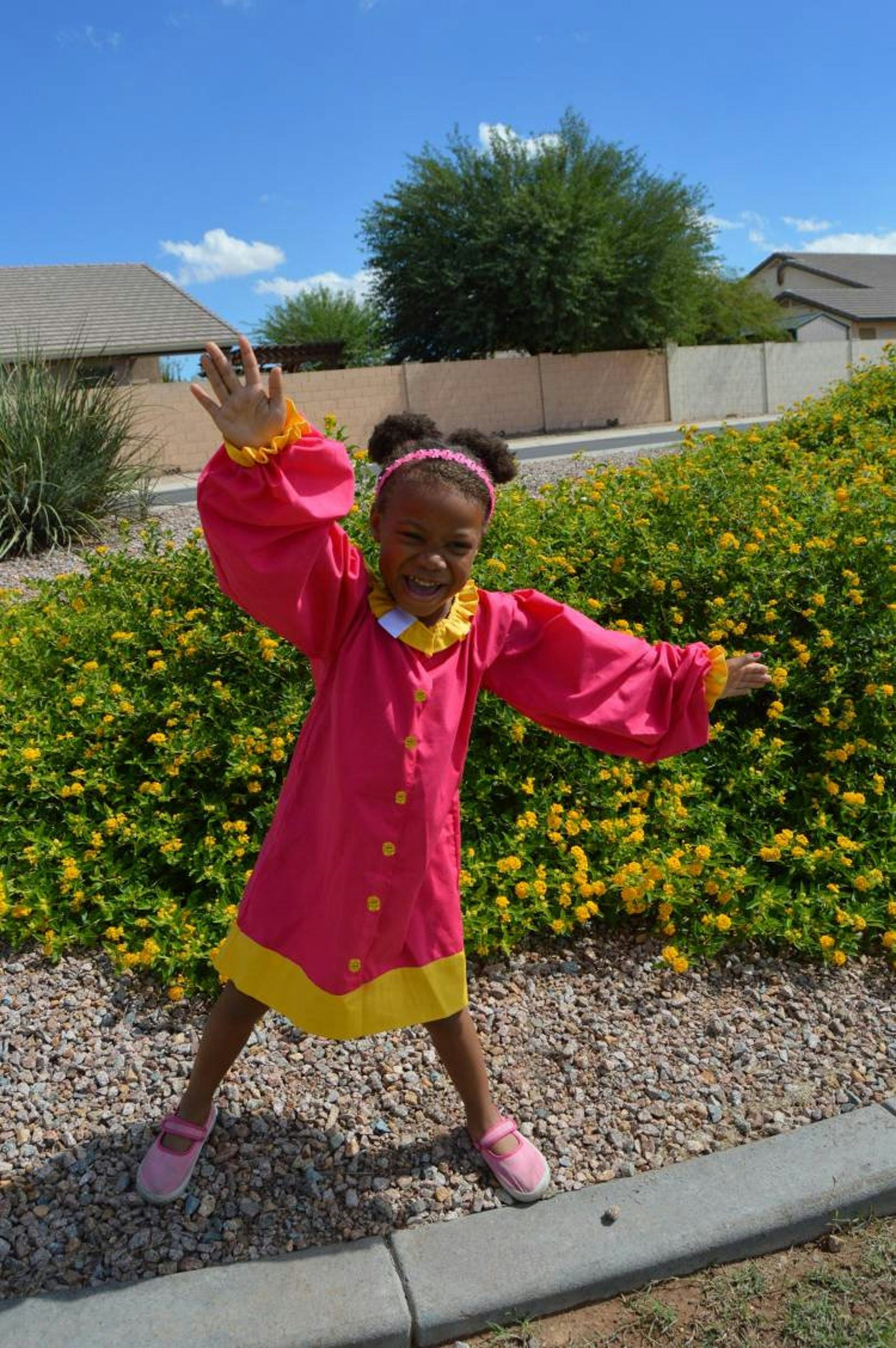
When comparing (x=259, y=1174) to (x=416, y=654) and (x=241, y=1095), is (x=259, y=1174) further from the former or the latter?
(x=416, y=654)

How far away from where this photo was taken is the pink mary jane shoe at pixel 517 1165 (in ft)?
7.43

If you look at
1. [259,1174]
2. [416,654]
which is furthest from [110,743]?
[416,654]

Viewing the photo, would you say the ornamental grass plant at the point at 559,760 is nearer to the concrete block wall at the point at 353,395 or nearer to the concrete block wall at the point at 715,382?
the concrete block wall at the point at 353,395

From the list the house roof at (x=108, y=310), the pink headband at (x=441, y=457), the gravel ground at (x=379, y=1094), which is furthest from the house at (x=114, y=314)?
the pink headband at (x=441, y=457)

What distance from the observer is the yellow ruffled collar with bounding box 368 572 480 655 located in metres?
2.01

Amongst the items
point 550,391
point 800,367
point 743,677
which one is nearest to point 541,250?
point 550,391

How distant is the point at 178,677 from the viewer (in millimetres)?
3844

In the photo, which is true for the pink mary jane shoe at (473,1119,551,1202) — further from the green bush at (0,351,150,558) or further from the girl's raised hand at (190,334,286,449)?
the green bush at (0,351,150,558)

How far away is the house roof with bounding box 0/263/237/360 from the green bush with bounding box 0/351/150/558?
1528cm

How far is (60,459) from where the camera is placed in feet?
26.1

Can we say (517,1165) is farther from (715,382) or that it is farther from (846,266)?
(846,266)

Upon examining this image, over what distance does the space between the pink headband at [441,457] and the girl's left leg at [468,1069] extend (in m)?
1.07

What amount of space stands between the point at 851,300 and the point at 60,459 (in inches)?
1667

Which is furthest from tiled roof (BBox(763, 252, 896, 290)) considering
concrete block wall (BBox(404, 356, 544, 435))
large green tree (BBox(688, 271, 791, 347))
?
concrete block wall (BBox(404, 356, 544, 435))
